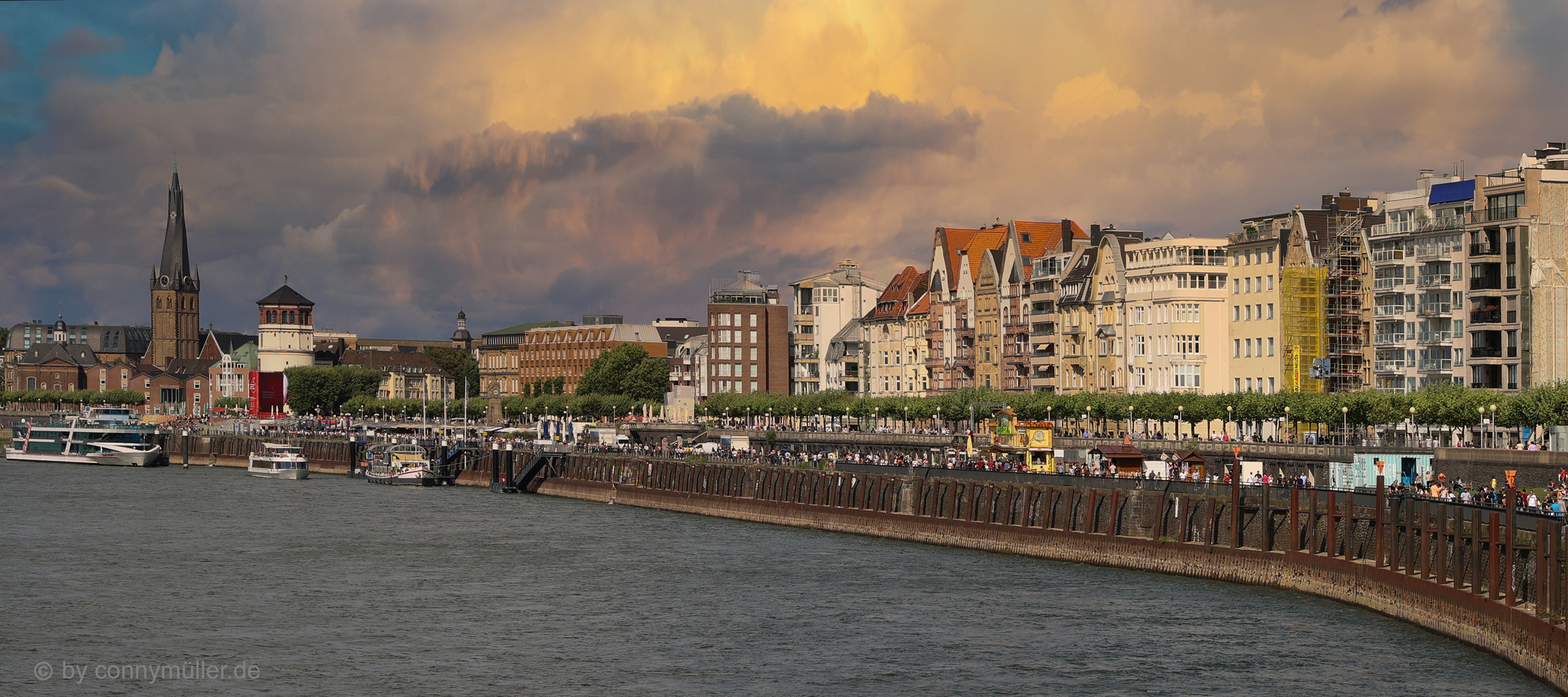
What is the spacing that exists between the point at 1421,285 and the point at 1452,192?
6359 millimetres

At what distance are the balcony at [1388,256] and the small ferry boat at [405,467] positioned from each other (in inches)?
3020

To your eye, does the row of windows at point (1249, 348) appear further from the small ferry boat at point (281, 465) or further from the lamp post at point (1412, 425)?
the small ferry boat at point (281, 465)

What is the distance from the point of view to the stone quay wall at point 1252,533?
4566cm

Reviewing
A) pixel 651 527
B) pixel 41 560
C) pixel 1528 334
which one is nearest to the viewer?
pixel 41 560

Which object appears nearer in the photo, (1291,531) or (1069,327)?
(1291,531)

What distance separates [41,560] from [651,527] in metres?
31.8

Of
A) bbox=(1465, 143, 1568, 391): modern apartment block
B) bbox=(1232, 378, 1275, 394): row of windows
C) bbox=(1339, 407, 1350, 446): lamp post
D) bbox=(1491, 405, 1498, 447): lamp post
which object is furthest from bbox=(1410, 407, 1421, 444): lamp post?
bbox=(1232, 378, 1275, 394): row of windows

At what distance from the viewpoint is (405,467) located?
500 feet

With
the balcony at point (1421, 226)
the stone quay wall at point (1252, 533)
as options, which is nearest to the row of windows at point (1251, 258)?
the balcony at point (1421, 226)

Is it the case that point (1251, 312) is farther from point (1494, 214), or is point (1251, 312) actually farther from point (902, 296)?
point (902, 296)

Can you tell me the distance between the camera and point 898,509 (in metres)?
91.9

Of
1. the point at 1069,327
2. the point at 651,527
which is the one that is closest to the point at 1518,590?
the point at 651,527

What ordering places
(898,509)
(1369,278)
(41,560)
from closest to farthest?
(41,560), (898,509), (1369,278)

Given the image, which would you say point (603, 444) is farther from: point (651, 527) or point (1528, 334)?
point (1528, 334)
